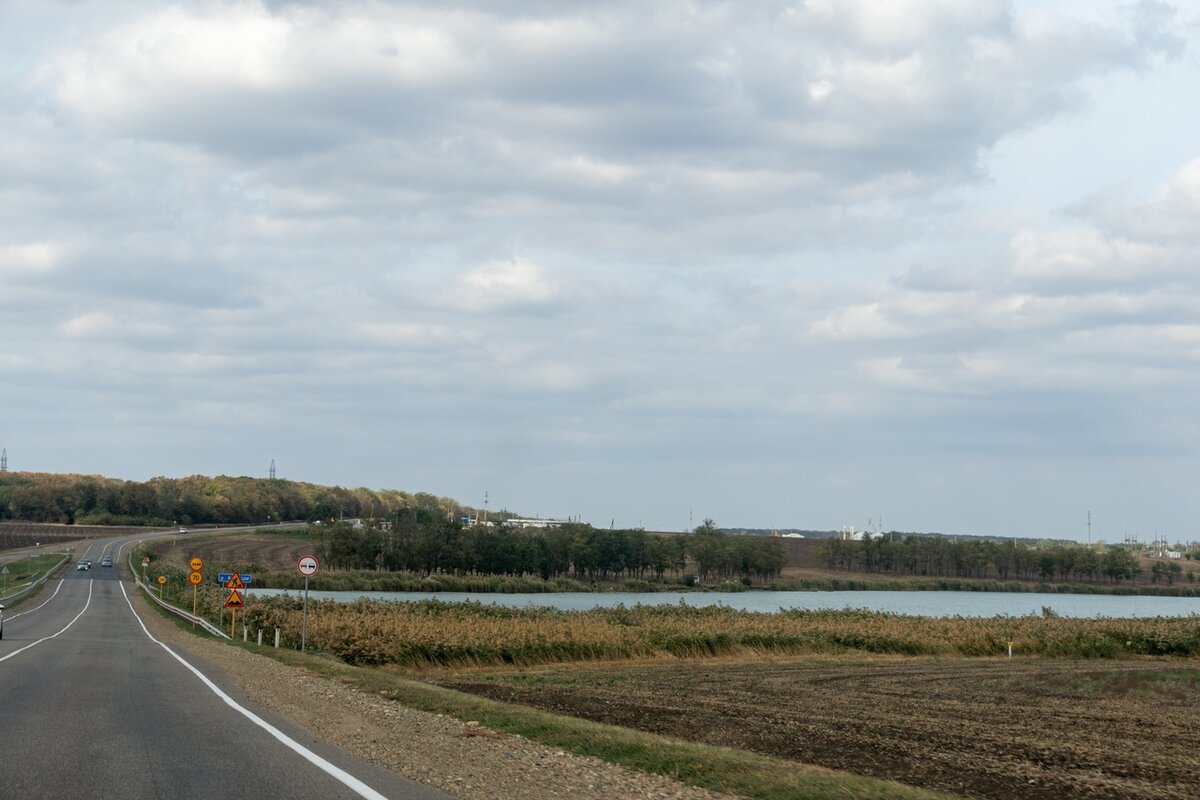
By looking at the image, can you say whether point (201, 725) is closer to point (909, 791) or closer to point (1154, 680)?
point (909, 791)

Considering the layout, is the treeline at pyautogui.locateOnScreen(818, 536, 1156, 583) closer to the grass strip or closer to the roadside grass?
the roadside grass

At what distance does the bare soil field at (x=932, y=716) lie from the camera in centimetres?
1473

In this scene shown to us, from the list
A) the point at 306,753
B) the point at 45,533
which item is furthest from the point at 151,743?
the point at 45,533

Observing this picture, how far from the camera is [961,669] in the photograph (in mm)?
39844

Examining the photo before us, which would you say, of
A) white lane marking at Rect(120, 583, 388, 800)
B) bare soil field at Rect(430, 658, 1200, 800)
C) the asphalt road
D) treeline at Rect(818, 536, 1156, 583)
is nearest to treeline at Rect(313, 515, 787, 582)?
treeline at Rect(818, 536, 1156, 583)

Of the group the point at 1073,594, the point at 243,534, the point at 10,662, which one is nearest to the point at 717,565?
the point at 1073,594

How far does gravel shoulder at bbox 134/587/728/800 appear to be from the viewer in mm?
11461

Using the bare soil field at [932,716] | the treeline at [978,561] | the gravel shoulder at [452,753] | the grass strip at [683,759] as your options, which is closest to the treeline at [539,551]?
the treeline at [978,561]

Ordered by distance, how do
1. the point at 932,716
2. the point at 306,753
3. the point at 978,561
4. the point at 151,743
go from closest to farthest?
the point at 306,753
the point at 151,743
the point at 932,716
the point at 978,561

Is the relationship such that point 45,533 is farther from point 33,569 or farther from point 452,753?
point 452,753

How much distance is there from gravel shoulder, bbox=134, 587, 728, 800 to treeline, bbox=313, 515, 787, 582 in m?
123

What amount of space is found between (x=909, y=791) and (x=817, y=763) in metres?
3.32

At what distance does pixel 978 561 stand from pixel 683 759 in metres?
186

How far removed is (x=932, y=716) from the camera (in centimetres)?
2311
